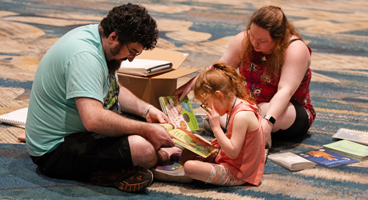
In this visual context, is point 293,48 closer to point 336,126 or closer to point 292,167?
point 292,167

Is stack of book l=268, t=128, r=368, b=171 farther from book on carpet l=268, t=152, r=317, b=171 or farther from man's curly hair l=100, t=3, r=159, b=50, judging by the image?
man's curly hair l=100, t=3, r=159, b=50

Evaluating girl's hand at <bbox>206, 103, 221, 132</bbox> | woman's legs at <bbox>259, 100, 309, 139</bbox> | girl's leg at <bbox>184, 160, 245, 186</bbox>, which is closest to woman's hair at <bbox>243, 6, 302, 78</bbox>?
woman's legs at <bbox>259, 100, 309, 139</bbox>

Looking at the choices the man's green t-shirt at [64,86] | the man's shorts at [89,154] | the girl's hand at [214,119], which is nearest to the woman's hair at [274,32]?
the girl's hand at [214,119]

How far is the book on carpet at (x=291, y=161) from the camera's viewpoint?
2.09 m

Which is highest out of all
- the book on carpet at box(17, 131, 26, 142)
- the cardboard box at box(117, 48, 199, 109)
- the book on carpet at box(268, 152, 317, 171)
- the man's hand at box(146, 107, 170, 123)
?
the cardboard box at box(117, 48, 199, 109)

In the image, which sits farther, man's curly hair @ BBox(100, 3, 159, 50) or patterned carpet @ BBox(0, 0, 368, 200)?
patterned carpet @ BBox(0, 0, 368, 200)

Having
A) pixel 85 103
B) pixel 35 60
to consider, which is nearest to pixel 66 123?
pixel 85 103

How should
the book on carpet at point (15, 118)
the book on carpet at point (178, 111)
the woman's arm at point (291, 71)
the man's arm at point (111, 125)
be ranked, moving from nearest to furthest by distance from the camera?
the man's arm at point (111, 125) < the woman's arm at point (291, 71) < the book on carpet at point (178, 111) < the book on carpet at point (15, 118)

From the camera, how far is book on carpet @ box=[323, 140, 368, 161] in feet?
7.48

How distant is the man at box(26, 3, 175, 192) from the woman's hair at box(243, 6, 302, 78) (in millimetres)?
718

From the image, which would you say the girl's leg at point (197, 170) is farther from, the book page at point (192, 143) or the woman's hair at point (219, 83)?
the woman's hair at point (219, 83)

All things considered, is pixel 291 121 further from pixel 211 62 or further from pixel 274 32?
pixel 211 62

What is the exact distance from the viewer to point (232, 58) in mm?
2475

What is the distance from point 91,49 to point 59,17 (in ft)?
15.9
